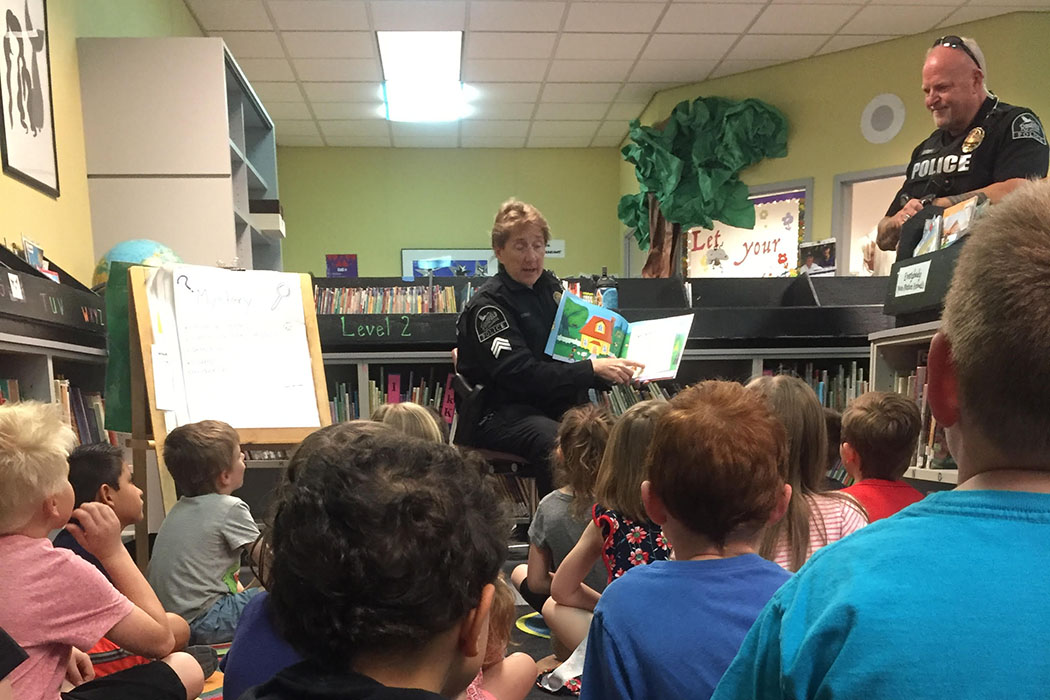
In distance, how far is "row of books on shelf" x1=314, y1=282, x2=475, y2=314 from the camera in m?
3.86

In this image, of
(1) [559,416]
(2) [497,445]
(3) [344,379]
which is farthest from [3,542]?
(3) [344,379]

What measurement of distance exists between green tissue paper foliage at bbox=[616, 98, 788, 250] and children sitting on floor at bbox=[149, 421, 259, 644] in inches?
194

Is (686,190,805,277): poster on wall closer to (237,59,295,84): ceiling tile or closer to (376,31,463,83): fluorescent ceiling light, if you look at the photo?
(376,31,463,83): fluorescent ceiling light

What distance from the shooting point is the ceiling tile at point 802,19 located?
4.78 m

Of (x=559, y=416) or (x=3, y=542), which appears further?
(x=559, y=416)

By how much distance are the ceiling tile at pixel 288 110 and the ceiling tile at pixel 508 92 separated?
1.64m

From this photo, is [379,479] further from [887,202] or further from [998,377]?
[887,202]

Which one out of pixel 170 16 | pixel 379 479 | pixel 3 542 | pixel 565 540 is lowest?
pixel 565 540

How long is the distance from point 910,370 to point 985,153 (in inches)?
30.8

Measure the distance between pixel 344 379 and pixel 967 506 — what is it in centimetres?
320

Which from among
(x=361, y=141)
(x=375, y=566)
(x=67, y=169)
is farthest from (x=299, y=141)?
(x=375, y=566)

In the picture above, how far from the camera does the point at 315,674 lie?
578 millimetres

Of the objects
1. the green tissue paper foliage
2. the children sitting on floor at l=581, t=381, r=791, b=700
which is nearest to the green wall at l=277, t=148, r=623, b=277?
the green tissue paper foliage

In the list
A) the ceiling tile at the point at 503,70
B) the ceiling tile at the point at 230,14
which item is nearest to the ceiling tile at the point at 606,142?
the ceiling tile at the point at 503,70
